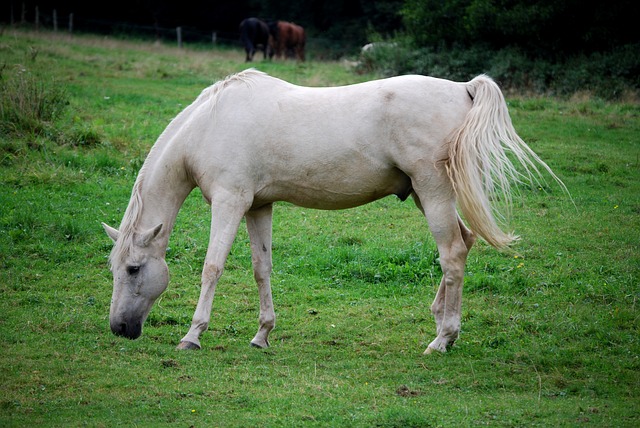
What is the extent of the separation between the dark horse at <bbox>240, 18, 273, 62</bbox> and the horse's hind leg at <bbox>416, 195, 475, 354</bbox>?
24.1 m

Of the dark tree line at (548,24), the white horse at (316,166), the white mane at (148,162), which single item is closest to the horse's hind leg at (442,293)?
the white horse at (316,166)

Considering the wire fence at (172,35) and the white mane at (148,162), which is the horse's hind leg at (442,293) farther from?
the wire fence at (172,35)

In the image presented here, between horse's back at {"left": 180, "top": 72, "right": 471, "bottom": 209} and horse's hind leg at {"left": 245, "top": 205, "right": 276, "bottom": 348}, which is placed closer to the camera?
horse's back at {"left": 180, "top": 72, "right": 471, "bottom": 209}

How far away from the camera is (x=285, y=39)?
31.6 m

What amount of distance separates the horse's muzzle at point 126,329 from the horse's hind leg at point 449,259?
2292 millimetres

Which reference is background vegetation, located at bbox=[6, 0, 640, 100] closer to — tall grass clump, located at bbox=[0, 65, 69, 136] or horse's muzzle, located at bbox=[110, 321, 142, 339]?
tall grass clump, located at bbox=[0, 65, 69, 136]

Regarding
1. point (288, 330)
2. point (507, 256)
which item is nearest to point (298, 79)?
point (507, 256)

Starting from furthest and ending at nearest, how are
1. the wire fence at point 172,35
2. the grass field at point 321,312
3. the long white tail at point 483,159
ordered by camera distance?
1. the wire fence at point 172,35
2. the long white tail at point 483,159
3. the grass field at point 321,312

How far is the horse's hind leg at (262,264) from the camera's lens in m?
5.97

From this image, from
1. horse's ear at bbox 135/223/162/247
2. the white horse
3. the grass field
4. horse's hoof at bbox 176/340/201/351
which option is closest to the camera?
the grass field

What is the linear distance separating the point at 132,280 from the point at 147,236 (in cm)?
37

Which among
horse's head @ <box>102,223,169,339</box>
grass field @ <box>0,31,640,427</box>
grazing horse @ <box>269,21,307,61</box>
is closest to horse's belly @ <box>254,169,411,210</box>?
horse's head @ <box>102,223,169,339</box>

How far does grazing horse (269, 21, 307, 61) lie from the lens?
31297 mm

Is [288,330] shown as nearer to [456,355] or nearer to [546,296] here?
[456,355]
